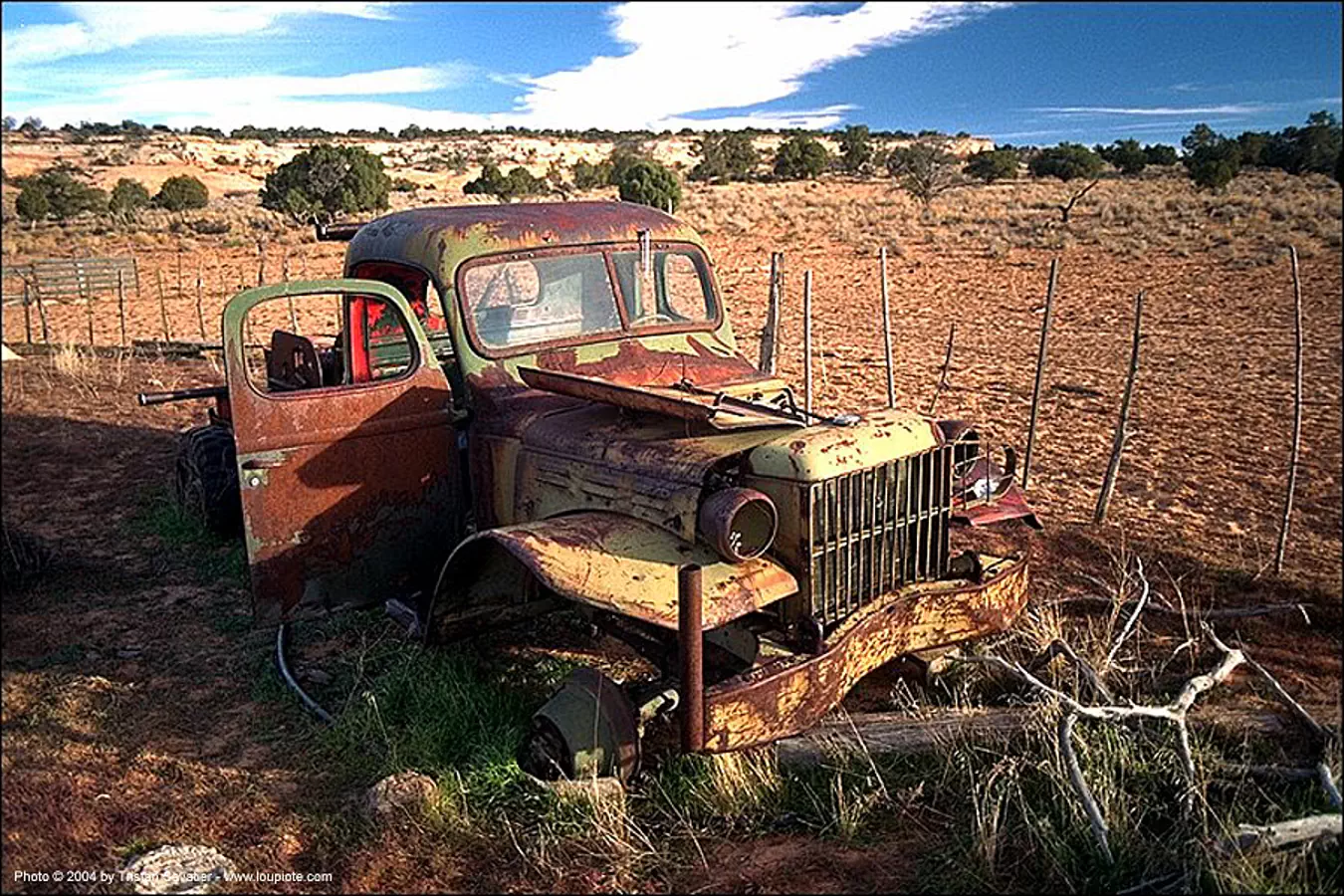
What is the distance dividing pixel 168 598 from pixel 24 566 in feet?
3.07

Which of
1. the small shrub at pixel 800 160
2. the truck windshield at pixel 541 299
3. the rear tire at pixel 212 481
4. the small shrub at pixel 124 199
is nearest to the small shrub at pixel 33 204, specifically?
the small shrub at pixel 124 199

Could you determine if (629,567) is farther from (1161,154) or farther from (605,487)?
(1161,154)

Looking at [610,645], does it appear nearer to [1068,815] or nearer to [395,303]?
[395,303]

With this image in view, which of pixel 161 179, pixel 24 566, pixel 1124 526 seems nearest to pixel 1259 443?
pixel 1124 526

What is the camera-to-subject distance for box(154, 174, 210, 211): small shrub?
34250mm

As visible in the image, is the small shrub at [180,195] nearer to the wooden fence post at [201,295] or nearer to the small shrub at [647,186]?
the wooden fence post at [201,295]

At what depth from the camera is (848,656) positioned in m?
4.02

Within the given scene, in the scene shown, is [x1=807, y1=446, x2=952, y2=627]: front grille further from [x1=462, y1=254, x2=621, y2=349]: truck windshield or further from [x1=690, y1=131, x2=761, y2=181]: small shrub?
[x1=690, y1=131, x2=761, y2=181]: small shrub

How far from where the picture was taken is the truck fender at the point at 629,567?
12.4ft

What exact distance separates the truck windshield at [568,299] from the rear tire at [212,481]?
288cm

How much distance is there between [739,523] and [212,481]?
4.98 meters

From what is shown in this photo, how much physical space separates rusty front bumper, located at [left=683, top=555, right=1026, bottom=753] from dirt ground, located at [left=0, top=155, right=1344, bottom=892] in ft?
1.43

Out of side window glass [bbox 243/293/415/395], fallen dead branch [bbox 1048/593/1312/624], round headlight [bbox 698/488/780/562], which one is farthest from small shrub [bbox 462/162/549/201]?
round headlight [bbox 698/488/780/562]

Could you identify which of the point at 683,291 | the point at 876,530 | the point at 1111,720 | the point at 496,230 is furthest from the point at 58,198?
the point at 1111,720
